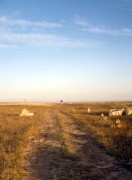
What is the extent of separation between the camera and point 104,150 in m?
17.0

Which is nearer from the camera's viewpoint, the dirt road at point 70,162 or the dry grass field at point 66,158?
the dirt road at point 70,162

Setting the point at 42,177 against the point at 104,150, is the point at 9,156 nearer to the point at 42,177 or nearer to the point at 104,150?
the point at 42,177

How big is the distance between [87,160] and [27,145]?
17.2 ft

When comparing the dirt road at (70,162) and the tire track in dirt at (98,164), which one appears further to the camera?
the tire track in dirt at (98,164)

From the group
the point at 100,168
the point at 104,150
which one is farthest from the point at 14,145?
the point at 100,168

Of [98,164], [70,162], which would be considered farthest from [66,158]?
[98,164]

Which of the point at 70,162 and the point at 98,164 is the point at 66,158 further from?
the point at 98,164

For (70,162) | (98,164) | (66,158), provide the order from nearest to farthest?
(98,164) < (70,162) < (66,158)

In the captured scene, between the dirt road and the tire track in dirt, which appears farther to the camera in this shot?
the tire track in dirt

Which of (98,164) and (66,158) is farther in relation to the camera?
(66,158)

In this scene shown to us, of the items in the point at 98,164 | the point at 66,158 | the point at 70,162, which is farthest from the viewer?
the point at 66,158

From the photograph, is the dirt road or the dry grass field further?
the dry grass field

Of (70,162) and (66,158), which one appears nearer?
(70,162)

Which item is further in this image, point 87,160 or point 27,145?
point 27,145
